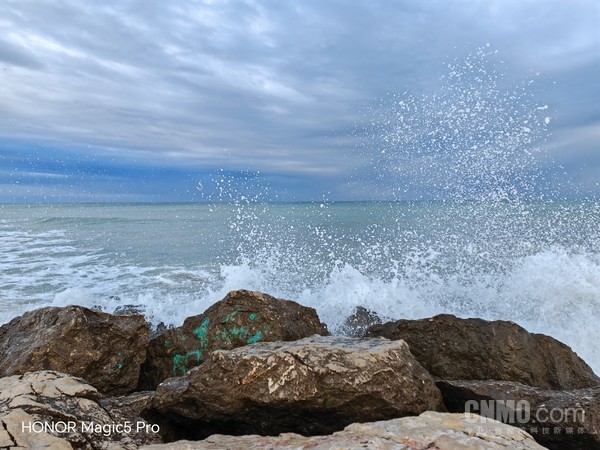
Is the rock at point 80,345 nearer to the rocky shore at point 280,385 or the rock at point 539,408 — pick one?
the rocky shore at point 280,385

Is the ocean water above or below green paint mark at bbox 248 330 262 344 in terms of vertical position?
below

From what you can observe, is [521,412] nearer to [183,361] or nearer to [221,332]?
[221,332]

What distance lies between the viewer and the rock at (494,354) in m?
4.51

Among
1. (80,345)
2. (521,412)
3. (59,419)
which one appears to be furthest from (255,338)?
(521,412)

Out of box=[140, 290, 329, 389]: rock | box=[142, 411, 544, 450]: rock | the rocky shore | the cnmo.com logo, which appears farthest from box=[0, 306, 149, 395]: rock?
the cnmo.com logo

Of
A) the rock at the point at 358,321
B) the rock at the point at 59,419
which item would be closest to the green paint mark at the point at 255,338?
the rock at the point at 59,419

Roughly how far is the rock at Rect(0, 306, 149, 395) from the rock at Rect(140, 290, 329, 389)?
28 centimetres

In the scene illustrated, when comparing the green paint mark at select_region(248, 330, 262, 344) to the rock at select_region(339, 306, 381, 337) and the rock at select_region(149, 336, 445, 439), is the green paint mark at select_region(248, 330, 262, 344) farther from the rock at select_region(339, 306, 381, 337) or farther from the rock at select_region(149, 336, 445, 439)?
the rock at select_region(339, 306, 381, 337)

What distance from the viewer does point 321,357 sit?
3.05 m

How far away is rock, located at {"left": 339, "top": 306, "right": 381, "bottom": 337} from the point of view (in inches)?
262

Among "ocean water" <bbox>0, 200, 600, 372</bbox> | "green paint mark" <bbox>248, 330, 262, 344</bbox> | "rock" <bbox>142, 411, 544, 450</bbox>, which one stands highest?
"rock" <bbox>142, 411, 544, 450</bbox>

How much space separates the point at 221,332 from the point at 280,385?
1766 mm

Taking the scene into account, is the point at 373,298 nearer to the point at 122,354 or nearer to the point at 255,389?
the point at 122,354

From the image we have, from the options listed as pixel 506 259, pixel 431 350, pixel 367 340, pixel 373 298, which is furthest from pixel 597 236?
pixel 367 340
